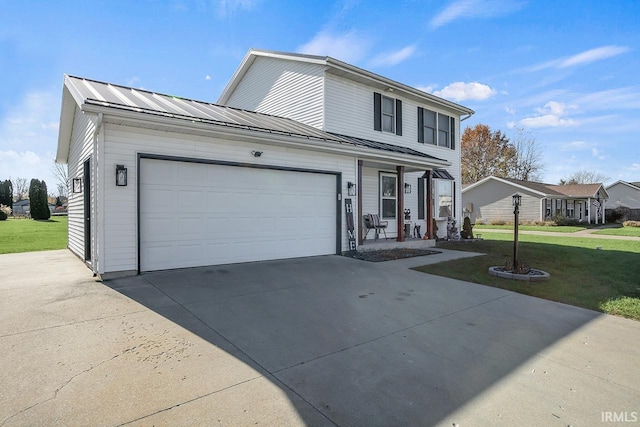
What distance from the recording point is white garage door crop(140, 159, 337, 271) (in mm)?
6422

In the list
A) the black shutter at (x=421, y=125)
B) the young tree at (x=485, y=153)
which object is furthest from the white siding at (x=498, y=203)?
the black shutter at (x=421, y=125)

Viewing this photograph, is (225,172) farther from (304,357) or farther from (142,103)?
(304,357)

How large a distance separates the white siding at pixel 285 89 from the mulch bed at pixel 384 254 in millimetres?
4333

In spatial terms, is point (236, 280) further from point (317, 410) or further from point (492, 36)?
point (492, 36)

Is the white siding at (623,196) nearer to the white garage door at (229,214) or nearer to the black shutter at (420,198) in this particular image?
the black shutter at (420,198)

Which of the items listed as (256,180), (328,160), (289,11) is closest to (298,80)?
(289,11)

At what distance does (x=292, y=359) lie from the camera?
3.00 m

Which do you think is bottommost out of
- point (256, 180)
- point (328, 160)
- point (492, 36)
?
point (256, 180)

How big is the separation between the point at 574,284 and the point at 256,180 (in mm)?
6951

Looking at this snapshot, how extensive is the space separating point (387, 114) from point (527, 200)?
2239 centimetres

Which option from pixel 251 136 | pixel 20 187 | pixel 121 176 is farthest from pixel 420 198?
pixel 20 187

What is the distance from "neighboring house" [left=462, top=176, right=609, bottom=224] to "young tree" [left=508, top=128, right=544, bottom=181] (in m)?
7.94

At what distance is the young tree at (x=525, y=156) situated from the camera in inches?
1570

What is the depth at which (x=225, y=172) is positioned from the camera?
23.9 ft
